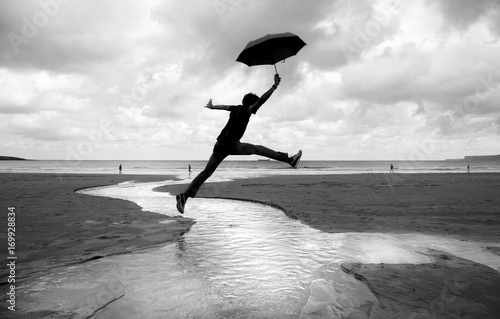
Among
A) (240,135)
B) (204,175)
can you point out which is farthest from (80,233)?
(240,135)

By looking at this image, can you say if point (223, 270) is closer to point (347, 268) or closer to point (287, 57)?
point (347, 268)

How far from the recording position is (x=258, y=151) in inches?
227

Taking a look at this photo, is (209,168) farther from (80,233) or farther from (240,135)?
(80,233)

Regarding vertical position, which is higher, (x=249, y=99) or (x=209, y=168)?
(x=249, y=99)

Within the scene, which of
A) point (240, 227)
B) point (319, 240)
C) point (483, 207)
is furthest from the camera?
point (483, 207)

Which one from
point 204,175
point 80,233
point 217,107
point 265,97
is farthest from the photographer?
point 80,233

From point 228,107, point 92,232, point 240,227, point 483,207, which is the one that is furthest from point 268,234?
point 483,207

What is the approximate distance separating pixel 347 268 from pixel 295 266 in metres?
0.78

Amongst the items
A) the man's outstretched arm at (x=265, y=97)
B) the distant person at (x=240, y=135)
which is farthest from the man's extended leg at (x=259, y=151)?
the man's outstretched arm at (x=265, y=97)

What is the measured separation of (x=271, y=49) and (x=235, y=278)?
171 inches

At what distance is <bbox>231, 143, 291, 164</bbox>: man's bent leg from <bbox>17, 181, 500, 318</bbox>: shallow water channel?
1.77m

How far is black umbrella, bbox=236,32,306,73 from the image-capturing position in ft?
19.1

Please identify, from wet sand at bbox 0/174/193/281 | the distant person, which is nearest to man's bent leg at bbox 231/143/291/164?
the distant person

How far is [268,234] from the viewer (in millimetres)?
7027
